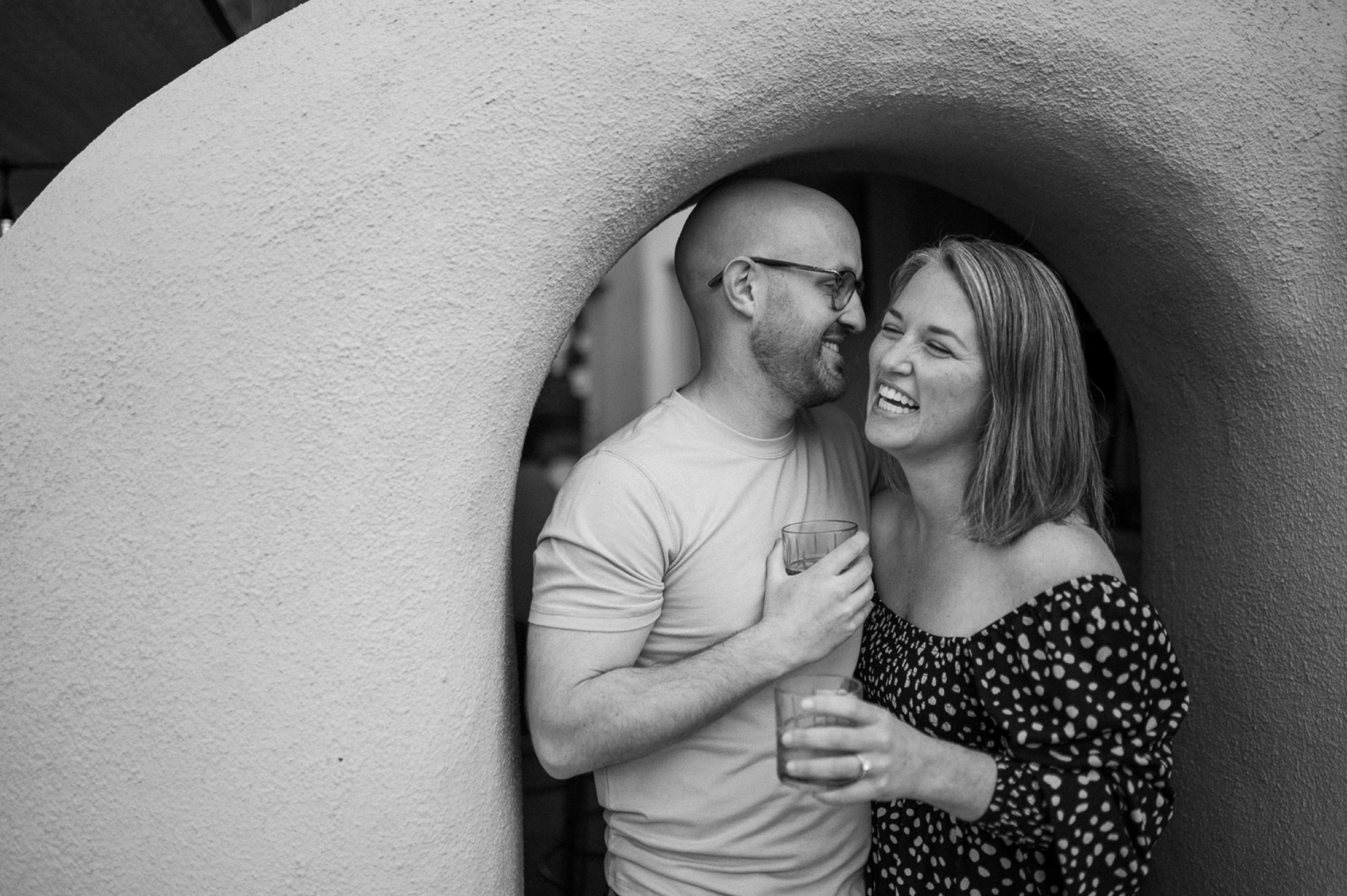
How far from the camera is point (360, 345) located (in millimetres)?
1644

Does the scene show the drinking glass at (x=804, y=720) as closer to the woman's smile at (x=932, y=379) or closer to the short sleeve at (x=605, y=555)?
the short sleeve at (x=605, y=555)

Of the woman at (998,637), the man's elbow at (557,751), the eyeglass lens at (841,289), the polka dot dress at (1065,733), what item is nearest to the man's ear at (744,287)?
the eyeglass lens at (841,289)

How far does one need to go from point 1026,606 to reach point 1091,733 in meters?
0.23

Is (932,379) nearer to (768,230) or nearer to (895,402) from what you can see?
(895,402)

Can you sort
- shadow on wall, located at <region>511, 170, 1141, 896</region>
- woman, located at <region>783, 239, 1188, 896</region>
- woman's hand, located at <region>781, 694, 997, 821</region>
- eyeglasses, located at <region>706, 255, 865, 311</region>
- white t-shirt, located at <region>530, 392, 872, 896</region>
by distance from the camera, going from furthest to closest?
shadow on wall, located at <region>511, 170, 1141, 896</region> → eyeglasses, located at <region>706, 255, 865, 311</region> → white t-shirt, located at <region>530, 392, 872, 896</region> → woman, located at <region>783, 239, 1188, 896</region> → woman's hand, located at <region>781, 694, 997, 821</region>

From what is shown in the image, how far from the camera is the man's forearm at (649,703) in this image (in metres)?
1.76

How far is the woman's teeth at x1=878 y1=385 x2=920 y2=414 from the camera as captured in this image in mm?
1903

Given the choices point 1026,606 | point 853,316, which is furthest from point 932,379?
point 1026,606

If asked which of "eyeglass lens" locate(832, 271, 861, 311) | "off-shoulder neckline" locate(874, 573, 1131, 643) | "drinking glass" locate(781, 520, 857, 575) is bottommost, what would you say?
"off-shoulder neckline" locate(874, 573, 1131, 643)

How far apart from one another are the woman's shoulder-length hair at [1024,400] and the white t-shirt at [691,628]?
0.42 metres

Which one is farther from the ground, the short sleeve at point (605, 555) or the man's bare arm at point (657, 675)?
the short sleeve at point (605, 555)

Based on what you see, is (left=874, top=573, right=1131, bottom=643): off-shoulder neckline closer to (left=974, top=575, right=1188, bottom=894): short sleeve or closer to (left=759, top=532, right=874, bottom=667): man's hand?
(left=974, top=575, right=1188, bottom=894): short sleeve

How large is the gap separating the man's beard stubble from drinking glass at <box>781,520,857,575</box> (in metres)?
0.30

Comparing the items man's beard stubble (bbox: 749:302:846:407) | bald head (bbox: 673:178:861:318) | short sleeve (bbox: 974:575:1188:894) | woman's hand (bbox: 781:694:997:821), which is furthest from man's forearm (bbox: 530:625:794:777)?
bald head (bbox: 673:178:861:318)
